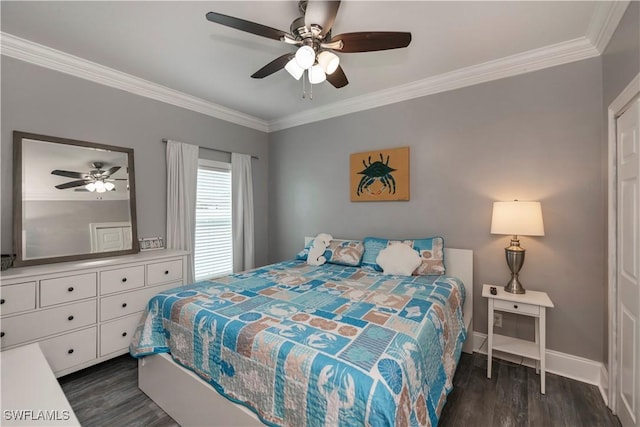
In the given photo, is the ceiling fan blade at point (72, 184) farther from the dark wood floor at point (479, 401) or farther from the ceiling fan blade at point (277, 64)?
the ceiling fan blade at point (277, 64)

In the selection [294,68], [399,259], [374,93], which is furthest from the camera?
[374,93]

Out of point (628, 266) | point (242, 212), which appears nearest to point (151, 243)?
point (242, 212)

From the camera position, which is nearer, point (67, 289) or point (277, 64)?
point (277, 64)

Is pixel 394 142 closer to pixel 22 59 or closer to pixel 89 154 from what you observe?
pixel 89 154

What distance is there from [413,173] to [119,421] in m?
3.24

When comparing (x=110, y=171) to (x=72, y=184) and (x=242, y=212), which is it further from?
(x=242, y=212)

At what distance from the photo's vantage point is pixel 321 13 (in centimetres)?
150

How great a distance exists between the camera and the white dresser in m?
1.91

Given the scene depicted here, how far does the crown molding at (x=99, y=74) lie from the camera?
7.09 ft

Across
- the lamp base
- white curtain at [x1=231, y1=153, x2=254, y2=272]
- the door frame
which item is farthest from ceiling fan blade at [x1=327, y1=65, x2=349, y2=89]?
white curtain at [x1=231, y1=153, x2=254, y2=272]

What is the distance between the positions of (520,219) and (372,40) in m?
1.77

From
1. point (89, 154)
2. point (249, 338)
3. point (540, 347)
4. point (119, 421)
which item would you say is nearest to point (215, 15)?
point (249, 338)

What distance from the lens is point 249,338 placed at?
4.63ft

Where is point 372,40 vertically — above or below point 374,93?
below
